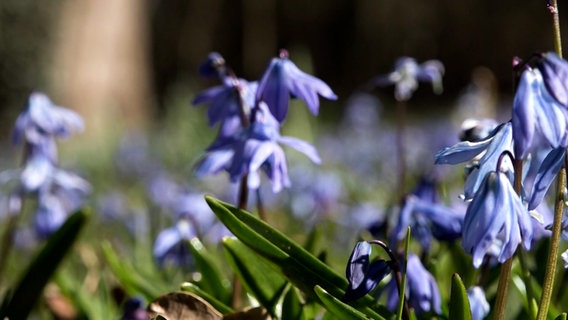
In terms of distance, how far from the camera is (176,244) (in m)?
2.10

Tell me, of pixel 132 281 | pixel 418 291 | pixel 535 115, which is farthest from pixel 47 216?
pixel 535 115

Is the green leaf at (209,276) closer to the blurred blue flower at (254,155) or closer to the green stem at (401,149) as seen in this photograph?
the blurred blue flower at (254,155)

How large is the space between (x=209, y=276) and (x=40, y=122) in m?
0.56

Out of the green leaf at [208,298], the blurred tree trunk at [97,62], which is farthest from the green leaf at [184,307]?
the blurred tree trunk at [97,62]

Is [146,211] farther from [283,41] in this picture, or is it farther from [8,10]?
[283,41]

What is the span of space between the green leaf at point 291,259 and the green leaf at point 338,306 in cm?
10

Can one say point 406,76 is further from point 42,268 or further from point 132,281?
point 42,268

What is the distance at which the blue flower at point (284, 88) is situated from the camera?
4.80ft

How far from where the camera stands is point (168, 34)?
16438 mm

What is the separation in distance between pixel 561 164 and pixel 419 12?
13582 mm

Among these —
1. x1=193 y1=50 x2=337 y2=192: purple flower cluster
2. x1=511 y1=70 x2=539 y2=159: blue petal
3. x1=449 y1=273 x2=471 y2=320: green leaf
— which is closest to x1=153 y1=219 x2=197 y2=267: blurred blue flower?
x1=193 y1=50 x2=337 y2=192: purple flower cluster

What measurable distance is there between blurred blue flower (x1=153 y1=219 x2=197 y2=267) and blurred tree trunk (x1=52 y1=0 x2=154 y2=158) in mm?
8165

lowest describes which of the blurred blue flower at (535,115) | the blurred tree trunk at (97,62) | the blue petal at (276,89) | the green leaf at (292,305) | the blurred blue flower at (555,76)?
the blurred tree trunk at (97,62)

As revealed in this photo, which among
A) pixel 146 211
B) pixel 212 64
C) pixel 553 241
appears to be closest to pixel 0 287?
pixel 146 211
